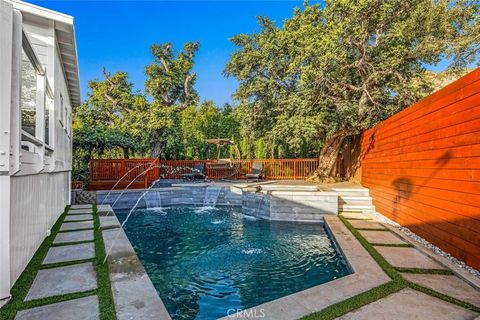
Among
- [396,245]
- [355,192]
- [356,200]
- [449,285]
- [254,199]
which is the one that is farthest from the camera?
[254,199]

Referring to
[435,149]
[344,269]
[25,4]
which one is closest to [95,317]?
[344,269]

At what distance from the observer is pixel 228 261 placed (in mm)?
4289

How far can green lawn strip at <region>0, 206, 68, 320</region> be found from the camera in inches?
92.1

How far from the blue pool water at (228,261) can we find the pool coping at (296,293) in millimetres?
326

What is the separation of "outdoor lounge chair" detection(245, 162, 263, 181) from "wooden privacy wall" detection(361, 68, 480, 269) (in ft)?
24.0

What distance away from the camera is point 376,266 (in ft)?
11.4

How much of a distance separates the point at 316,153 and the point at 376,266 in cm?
1325

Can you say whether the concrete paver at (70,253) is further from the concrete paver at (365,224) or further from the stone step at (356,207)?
the stone step at (356,207)

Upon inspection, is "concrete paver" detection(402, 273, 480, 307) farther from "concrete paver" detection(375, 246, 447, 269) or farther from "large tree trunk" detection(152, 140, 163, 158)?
"large tree trunk" detection(152, 140, 163, 158)

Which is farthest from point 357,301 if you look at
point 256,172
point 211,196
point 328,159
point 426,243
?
point 256,172

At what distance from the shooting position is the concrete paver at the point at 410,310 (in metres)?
2.31

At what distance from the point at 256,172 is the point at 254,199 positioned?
534cm

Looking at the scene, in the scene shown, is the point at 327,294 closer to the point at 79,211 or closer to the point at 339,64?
the point at 79,211

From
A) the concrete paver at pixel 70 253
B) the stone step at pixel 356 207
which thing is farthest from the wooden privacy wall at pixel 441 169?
the concrete paver at pixel 70 253
